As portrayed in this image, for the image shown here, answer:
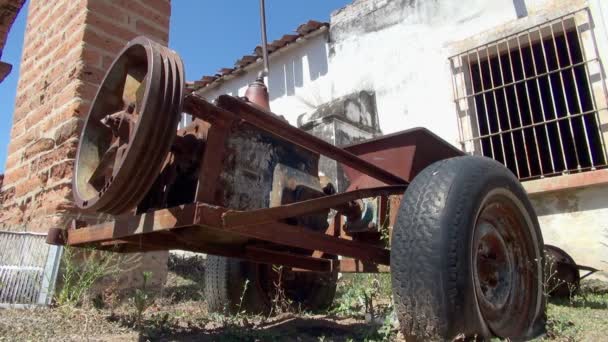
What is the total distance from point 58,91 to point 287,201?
2058 mm

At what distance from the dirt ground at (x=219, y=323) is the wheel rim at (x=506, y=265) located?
18 centimetres

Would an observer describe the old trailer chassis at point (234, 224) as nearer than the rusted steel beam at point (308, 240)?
Yes

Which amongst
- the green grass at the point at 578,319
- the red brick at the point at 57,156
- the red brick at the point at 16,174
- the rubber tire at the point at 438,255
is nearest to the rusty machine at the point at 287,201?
the rubber tire at the point at 438,255

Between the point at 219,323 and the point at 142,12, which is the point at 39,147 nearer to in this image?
the point at 142,12

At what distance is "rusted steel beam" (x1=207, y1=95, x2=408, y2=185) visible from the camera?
206 centimetres

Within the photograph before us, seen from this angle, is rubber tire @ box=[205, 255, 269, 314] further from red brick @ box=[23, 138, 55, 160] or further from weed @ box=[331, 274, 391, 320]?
red brick @ box=[23, 138, 55, 160]

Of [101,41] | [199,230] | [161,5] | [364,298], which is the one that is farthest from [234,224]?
[161,5]

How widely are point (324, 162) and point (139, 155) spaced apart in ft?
12.2

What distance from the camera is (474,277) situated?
2.04 m

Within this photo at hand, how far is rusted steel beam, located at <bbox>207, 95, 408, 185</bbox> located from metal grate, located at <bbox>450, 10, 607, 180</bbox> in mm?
3262

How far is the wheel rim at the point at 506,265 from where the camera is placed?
226cm

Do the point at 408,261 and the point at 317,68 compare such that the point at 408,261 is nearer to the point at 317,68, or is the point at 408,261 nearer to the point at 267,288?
the point at 267,288

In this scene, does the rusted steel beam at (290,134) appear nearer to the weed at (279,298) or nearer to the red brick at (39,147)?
the weed at (279,298)

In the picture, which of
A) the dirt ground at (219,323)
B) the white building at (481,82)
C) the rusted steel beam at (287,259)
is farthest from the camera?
the white building at (481,82)
